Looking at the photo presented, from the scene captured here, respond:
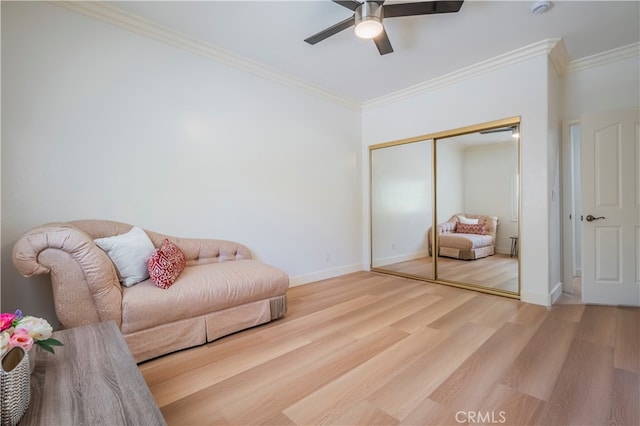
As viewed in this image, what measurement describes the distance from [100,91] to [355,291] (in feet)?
10.5

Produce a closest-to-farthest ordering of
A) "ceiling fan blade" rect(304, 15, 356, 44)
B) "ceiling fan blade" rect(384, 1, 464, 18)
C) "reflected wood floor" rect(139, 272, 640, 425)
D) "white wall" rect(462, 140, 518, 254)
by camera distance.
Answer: "reflected wood floor" rect(139, 272, 640, 425) → "ceiling fan blade" rect(384, 1, 464, 18) → "ceiling fan blade" rect(304, 15, 356, 44) → "white wall" rect(462, 140, 518, 254)

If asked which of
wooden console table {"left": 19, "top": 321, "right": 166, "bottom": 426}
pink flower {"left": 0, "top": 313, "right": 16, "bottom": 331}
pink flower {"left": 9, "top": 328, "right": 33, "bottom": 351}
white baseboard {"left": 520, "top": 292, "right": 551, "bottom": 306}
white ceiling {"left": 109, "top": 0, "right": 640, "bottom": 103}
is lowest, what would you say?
white baseboard {"left": 520, "top": 292, "right": 551, "bottom": 306}

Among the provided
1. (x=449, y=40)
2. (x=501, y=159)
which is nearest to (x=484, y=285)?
(x=501, y=159)

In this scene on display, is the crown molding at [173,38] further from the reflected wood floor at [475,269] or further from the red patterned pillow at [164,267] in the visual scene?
the reflected wood floor at [475,269]

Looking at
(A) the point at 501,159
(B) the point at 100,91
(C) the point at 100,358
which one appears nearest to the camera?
(C) the point at 100,358

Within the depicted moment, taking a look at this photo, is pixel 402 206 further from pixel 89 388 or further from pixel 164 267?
pixel 89 388

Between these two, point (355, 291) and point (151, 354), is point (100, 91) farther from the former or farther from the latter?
point (355, 291)

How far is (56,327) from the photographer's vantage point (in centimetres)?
221

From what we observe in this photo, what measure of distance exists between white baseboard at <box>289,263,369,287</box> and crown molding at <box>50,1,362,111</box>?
2.51 metres

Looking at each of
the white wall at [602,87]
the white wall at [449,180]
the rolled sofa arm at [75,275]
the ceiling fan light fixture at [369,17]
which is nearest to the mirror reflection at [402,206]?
the white wall at [449,180]

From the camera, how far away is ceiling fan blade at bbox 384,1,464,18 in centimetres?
204

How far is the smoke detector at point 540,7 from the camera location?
7.67 ft

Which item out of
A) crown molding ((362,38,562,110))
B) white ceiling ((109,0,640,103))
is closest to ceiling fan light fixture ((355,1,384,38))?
white ceiling ((109,0,640,103))

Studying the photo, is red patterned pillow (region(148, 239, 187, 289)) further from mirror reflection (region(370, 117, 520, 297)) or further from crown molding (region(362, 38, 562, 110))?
crown molding (region(362, 38, 562, 110))
